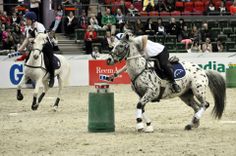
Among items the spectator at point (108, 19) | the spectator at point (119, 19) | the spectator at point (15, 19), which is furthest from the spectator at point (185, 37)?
the spectator at point (15, 19)

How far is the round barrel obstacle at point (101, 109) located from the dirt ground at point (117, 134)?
28cm

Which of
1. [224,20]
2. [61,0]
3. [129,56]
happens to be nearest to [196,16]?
[224,20]

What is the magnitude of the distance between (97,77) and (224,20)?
36.4 ft

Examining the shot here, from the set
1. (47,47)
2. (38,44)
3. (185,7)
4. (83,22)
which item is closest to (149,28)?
(83,22)

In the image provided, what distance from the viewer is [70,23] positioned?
1502 inches

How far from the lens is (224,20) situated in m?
41.4

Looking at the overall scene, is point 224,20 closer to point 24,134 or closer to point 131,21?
point 131,21

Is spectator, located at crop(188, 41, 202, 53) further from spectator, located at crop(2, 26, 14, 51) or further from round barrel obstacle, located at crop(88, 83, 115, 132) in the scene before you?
round barrel obstacle, located at crop(88, 83, 115, 132)

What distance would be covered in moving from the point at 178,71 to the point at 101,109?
1918mm

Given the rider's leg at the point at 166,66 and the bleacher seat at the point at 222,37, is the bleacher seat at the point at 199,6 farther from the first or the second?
the rider's leg at the point at 166,66

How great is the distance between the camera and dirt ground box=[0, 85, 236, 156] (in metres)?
14.4

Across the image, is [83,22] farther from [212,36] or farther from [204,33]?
[212,36]

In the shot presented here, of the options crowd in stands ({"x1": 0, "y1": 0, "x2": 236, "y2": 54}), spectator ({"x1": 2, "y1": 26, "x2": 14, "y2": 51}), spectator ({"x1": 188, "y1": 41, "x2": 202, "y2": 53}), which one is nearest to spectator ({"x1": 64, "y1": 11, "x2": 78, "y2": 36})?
crowd in stands ({"x1": 0, "y1": 0, "x2": 236, "y2": 54})

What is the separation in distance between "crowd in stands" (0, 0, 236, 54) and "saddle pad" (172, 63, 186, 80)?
1719cm
